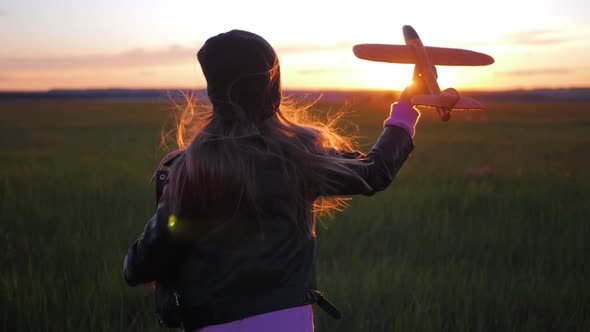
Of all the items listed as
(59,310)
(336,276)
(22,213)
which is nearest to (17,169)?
(22,213)

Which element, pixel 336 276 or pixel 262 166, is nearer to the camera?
pixel 262 166

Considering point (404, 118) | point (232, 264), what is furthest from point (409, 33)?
point (232, 264)

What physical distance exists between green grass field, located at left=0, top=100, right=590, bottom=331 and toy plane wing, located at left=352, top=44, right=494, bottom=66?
889 mm

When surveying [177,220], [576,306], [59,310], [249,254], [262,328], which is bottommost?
[576,306]

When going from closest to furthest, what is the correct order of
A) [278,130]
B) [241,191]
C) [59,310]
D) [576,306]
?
[241,191], [278,130], [59,310], [576,306]

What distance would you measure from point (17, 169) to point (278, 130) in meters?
7.18

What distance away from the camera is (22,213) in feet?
15.5

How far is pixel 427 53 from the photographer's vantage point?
1637 millimetres

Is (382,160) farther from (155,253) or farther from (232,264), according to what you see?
(155,253)

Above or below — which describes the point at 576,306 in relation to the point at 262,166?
below

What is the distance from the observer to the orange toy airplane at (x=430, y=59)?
1392 millimetres

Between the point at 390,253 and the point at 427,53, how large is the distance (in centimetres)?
244

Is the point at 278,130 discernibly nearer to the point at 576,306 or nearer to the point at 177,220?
the point at 177,220

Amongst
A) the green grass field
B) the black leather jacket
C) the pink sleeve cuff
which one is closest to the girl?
the black leather jacket
